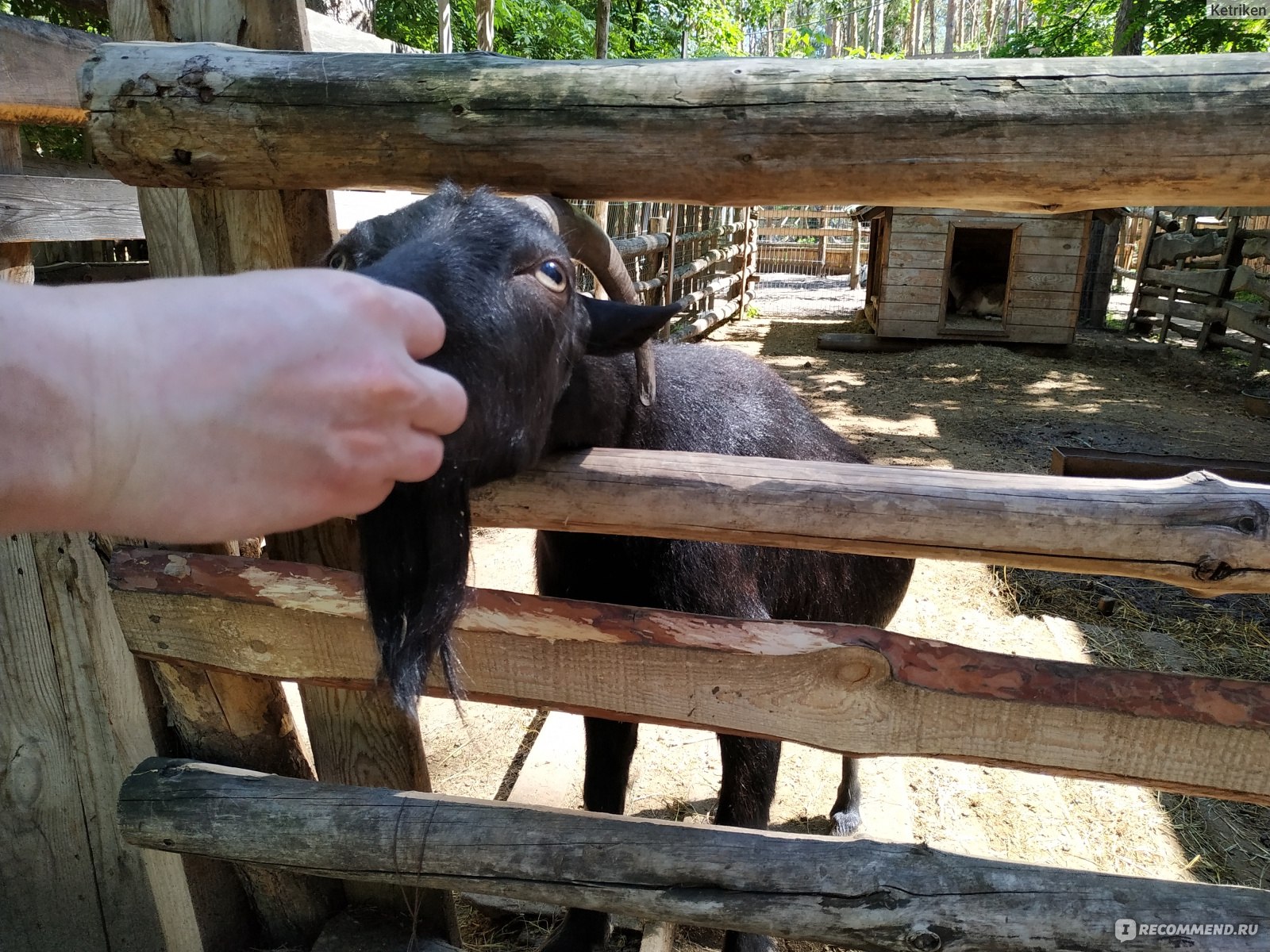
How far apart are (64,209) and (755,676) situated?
3011mm

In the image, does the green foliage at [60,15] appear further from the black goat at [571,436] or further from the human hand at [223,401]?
the human hand at [223,401]

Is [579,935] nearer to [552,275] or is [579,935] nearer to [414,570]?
[414,570]

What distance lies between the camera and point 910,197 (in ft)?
5.80

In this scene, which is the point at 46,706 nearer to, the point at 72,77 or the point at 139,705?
the point at 139,705

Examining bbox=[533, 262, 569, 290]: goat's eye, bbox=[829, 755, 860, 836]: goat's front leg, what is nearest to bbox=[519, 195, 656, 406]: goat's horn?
bbox=[533, 262, 569, 290]: goat's eye

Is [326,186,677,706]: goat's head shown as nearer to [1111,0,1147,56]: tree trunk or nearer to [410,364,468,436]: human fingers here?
[410,364,468,436]: human fingers

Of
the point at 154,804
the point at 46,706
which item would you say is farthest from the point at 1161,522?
the point at 46,706

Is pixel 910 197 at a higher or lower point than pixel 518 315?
higher

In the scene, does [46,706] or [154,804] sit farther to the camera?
[46,706]

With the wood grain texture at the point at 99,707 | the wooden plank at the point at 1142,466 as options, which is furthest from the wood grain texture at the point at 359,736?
the wooden plank at the point at 1142,466

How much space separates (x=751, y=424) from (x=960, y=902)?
69.5 inches

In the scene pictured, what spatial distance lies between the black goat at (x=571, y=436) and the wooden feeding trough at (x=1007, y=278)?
35.5 ft

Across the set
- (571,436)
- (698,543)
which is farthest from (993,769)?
(571,436)

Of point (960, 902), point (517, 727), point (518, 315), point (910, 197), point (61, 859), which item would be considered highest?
point (910, 197)
